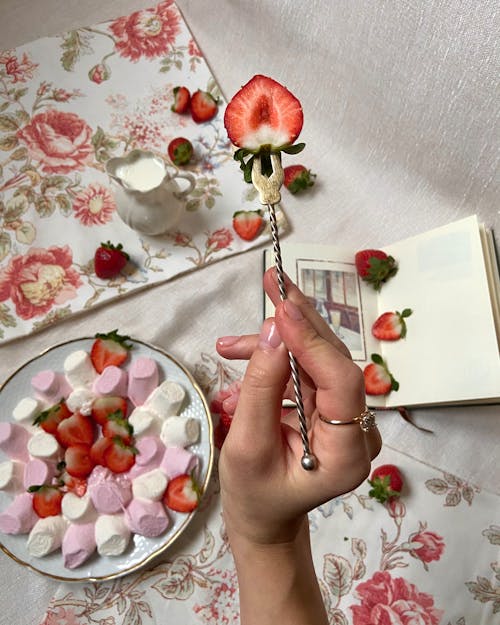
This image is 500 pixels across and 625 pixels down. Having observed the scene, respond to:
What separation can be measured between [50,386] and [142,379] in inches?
5.8

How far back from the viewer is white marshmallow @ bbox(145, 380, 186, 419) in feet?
2.96

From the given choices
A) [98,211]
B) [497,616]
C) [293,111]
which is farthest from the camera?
[98,211]

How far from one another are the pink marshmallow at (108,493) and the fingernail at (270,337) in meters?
0.43

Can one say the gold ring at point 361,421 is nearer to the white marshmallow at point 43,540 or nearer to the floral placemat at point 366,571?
the floral placemat at point 366,571

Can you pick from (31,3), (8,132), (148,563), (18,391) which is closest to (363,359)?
(148,563)

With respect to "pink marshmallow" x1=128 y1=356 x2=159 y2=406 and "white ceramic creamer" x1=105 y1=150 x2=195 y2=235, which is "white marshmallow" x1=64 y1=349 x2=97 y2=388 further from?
"white ceramic creamer" x1=105 y1=150 x2=195 y2=235

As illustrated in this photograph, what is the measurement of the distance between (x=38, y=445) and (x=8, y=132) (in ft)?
2.13

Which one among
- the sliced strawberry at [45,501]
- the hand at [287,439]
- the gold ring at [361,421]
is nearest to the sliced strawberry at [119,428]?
the sliced strawberry at [45,501]

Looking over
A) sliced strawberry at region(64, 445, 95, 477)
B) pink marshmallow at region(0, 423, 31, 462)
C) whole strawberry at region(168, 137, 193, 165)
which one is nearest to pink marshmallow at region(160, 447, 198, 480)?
sliced strawberry at region(64, 445, 95, 477)

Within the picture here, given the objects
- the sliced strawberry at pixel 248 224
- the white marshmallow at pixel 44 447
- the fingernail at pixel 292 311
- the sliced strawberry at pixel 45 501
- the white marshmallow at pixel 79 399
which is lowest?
the sliced strawberry at pixel 45 501

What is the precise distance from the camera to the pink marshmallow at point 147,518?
84cm

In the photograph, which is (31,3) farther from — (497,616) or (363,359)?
(497,616)

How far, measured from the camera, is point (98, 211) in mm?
1097

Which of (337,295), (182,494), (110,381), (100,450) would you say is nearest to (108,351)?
(110,381)
